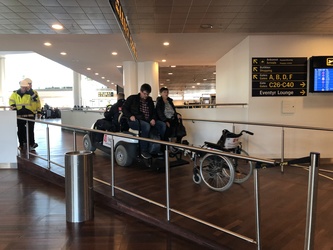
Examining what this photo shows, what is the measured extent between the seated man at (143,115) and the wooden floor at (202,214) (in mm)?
629

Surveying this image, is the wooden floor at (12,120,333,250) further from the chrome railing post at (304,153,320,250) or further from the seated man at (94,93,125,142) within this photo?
the seated man at (94,93,125,142)

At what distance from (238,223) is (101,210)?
63.4 inches

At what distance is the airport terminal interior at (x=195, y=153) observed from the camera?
2.55 m

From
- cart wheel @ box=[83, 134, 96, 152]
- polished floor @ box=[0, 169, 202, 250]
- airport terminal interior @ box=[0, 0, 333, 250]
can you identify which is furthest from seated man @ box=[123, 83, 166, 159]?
cart wheel @ box=[83, 134, 96, 152]

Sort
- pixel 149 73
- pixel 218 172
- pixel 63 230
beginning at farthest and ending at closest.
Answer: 1. pixel 149 73
2. pixel 218 172
3. pixel 63 230

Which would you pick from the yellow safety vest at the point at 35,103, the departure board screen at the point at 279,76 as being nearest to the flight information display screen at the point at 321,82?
the departure board screen at the point at 279,76

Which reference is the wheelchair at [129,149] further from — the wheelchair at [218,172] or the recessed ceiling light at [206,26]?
the recessed ceiling light at [206,26]

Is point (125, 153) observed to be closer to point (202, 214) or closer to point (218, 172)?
point (218, 172)

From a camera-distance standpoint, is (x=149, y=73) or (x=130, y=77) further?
(x=149, y=73)

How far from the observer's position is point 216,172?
364 centimetres

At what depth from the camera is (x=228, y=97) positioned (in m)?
7.53

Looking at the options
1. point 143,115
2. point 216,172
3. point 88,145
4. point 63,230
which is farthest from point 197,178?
point 88,145

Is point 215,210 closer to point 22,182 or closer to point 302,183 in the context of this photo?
point 302,183

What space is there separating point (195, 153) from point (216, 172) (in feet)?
1.24
